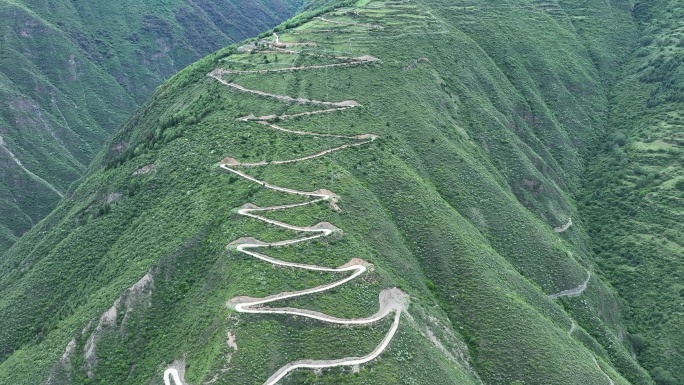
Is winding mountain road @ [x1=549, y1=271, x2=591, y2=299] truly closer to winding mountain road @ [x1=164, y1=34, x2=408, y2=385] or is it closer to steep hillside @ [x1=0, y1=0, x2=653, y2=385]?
steep hillside @ [x1=0, y1=0, x2=653, y2=385]

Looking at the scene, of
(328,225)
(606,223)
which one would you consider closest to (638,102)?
(606,223)

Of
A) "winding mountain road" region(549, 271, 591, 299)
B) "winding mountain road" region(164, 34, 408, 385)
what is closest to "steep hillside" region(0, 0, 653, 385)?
"winding mountain road" region(164, 34, 408, 385)

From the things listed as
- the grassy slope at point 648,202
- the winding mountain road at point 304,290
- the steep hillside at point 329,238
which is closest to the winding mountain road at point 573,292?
the steep hillside at point 329,238

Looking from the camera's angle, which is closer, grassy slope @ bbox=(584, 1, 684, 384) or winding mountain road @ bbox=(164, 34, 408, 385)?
winding mountain road @ bbox=(164, 34, 408, 385)

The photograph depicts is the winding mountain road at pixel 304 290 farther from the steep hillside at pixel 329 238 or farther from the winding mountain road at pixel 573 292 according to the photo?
the winding mountain road at pixel 573 292

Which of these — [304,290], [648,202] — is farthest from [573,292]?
[304,290]

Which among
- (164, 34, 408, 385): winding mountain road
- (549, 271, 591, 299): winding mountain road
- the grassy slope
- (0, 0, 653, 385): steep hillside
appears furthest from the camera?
Result: the grassy slope
